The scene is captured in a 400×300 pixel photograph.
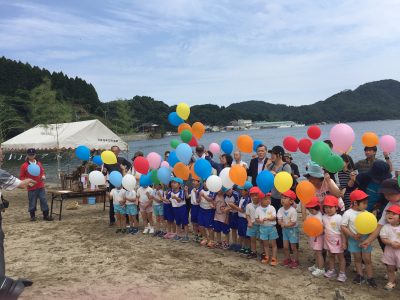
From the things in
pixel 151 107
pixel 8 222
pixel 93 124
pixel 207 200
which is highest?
pixel 151 107

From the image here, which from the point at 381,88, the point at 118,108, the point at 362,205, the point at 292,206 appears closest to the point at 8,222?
Result: the point at 292,206

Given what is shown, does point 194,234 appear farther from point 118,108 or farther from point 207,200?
point 118,108

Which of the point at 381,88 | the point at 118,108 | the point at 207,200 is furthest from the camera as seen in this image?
the point at 381,88

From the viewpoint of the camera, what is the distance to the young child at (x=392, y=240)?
4.06 metres

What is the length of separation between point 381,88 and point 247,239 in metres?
103

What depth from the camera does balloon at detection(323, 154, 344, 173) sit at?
4441mm

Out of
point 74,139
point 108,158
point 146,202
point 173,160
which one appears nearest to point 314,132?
point 173,160

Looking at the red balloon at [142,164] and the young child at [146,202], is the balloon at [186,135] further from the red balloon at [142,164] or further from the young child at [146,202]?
the young child at [146,202]

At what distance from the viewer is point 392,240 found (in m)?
4.08

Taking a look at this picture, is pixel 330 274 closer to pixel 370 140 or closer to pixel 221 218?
pixel 221 218

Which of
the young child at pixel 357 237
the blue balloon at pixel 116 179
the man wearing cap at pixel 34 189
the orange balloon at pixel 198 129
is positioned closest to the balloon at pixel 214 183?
the orange balloon at pixel 198 129

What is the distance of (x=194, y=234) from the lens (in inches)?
269

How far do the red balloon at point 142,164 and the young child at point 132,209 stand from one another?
24.2 inches

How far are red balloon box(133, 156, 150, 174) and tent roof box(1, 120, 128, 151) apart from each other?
290 inches
